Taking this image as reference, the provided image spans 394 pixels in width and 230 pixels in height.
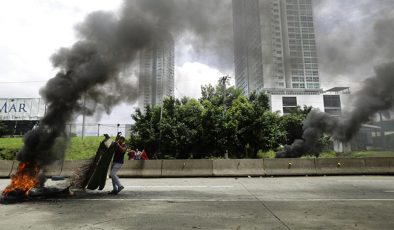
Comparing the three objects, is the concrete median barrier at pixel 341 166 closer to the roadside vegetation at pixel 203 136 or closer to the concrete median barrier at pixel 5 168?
the roadside vegetation at pixel 203 136

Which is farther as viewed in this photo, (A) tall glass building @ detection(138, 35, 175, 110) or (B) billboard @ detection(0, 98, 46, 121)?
(B) billboard @ detection(0, 98, 46, 121)

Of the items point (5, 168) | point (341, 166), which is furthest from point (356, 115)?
point (5, 168)

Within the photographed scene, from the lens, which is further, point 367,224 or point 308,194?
point 308,194

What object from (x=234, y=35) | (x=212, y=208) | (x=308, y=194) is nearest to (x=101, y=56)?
(x=234, y=35)

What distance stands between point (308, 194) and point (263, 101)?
87.2 feet

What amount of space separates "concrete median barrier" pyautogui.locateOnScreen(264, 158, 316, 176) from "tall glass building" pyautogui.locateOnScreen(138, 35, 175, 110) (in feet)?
22.0

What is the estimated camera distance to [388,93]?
14875 mm

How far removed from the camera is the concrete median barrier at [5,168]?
14.4 metres

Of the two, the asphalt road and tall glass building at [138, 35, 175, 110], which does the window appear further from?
the asphalt road

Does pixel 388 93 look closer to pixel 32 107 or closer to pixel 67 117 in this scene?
pixel 67 117

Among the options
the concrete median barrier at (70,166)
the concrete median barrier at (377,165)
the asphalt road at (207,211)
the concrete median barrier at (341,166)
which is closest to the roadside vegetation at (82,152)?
the concrete median barrier at (377,165)

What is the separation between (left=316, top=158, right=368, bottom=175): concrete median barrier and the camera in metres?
14.2

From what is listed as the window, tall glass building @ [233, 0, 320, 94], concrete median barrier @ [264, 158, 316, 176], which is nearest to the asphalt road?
tall glass building @ [233, 0, 320, 94]

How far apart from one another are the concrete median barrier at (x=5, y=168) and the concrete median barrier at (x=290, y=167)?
42.1 feet
